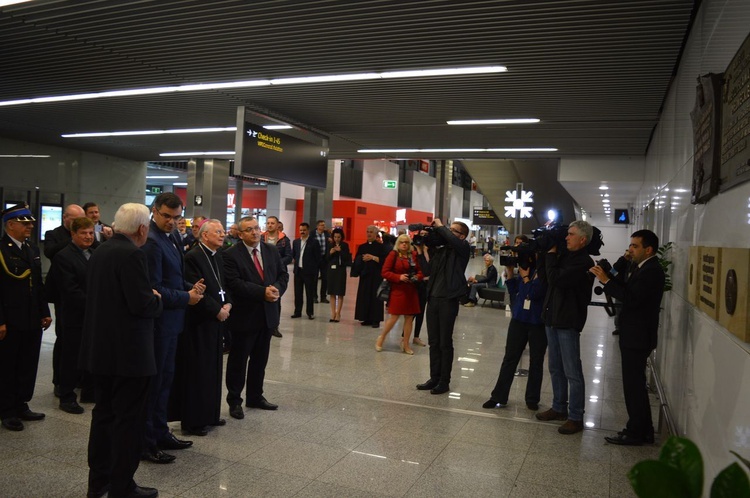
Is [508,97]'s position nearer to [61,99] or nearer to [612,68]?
[612,68]

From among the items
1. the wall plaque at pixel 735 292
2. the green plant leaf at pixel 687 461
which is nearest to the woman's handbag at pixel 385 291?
the wall plaque at pixel 735 292

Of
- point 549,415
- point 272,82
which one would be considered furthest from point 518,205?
point 549,415

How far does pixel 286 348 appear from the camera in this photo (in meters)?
7.82

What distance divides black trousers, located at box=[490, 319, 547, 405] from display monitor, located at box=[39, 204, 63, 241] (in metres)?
13.2

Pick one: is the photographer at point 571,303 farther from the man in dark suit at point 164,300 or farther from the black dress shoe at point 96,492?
the black dress shoe at point 96,492

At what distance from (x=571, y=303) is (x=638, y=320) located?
1.84 feet

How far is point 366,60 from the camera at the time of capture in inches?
249

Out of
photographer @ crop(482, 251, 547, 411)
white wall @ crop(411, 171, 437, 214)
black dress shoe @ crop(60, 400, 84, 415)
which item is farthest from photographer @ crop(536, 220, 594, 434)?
white wall @ crop(411, 171, 437, 214)

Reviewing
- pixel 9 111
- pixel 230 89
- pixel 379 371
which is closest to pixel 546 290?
pixel 379 371

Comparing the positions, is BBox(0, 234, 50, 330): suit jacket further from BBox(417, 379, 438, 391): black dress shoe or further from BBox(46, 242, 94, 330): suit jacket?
BBox(417, 379, 438, 391): black dress shoe

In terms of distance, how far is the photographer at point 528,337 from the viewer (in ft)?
17.5

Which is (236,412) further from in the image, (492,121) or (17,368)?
(492,121)

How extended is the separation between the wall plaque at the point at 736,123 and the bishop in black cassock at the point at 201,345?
10.5 ft

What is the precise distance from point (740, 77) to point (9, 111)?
37.2ft
